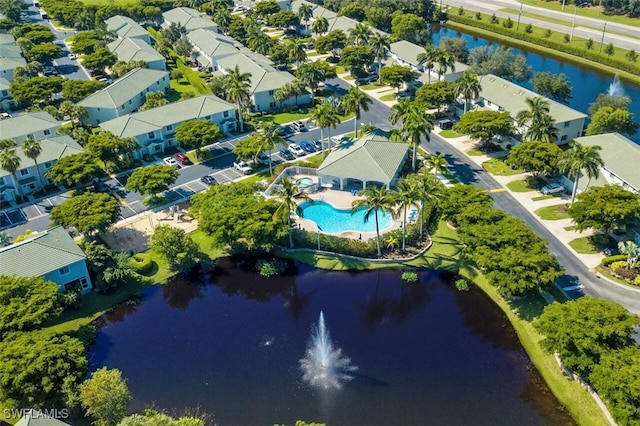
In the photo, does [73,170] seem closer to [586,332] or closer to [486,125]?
[486,125]

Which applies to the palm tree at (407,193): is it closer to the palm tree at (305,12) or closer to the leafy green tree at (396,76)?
the leafy green tree at (396,76)

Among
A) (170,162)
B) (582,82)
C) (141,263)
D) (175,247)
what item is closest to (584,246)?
(175,247)

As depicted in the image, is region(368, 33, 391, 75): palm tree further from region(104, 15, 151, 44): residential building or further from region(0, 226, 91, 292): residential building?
region(0, 226, 91, 292): residential building

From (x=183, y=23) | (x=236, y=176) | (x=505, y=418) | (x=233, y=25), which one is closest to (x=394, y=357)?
(x=505, y=418)

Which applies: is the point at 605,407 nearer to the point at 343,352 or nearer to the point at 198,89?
the point at 343,352

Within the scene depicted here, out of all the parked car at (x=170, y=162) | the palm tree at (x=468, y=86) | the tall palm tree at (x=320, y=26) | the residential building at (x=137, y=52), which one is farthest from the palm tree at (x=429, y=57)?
the residential building at (x=137, y=52)
